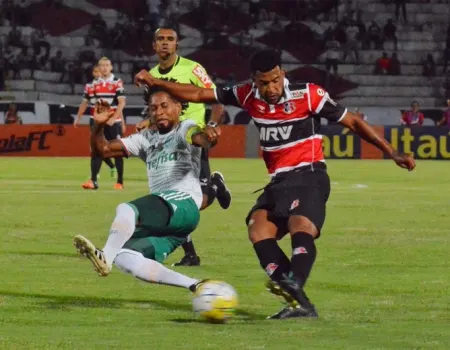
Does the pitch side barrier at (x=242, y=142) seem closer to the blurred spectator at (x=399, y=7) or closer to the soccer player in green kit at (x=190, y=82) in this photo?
the blurred spectator at (x=399, y=7)

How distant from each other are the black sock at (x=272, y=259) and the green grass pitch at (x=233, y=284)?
0.32 metres

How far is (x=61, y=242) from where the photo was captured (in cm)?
1355

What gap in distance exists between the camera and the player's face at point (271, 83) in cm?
848

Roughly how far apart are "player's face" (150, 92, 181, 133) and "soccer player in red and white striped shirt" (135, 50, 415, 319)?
0.40 meters

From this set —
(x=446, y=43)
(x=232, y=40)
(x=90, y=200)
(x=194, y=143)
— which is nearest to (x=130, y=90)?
(x=232, y=40)

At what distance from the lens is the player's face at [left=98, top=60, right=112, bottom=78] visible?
898 inches

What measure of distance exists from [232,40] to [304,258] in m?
37.8

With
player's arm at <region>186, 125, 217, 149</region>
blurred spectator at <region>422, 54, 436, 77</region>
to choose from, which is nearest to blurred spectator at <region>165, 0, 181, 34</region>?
blurred spectator at <region>422, 54, 436, 77</region>

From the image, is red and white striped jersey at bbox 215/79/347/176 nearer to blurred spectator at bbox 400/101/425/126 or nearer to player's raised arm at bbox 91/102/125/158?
player's raised arm at bbox 91/102/125/158

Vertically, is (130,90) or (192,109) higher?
(192,109)

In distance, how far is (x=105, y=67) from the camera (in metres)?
22.9

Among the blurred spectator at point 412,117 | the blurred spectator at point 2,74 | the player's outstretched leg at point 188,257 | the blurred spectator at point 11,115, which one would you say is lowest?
the blurred spectator at point 412,117

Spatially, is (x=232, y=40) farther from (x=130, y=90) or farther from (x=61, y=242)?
(x=61, y=242)

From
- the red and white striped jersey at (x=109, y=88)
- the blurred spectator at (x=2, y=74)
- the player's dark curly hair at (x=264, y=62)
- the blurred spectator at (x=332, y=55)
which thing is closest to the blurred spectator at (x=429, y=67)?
the blurred spectator at (x=332, y=55)
